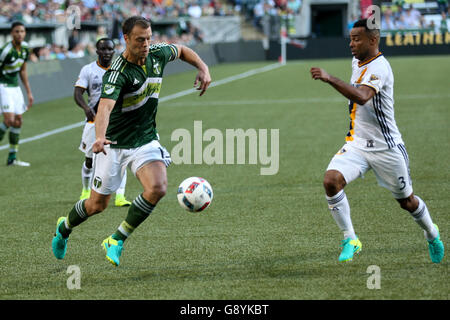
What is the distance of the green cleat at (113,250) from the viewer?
671 cm

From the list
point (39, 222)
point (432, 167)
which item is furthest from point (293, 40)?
point (39, 222)

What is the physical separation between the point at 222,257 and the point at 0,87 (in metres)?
8.40

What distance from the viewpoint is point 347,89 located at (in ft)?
20.5

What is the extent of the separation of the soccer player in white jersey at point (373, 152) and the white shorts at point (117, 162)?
1.63m

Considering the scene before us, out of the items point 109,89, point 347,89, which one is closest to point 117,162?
point 109,89

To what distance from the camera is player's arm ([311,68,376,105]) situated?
6.02m

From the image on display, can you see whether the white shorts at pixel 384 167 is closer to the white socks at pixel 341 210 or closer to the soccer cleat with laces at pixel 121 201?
the white socks at pixel 341 210

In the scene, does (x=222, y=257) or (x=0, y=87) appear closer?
(x=222, y=257)

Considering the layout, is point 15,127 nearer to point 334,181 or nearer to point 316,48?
point 334,181

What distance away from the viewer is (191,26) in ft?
146

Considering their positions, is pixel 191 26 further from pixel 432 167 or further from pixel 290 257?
pixel 290 257

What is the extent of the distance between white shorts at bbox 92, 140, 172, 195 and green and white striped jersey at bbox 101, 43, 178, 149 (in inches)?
2.5

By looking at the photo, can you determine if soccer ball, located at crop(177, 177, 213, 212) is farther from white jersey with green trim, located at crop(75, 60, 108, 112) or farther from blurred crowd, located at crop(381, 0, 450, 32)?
blurred crowd, located at crop(381, 0, 450, 32)

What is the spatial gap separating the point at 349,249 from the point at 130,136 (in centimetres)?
226
